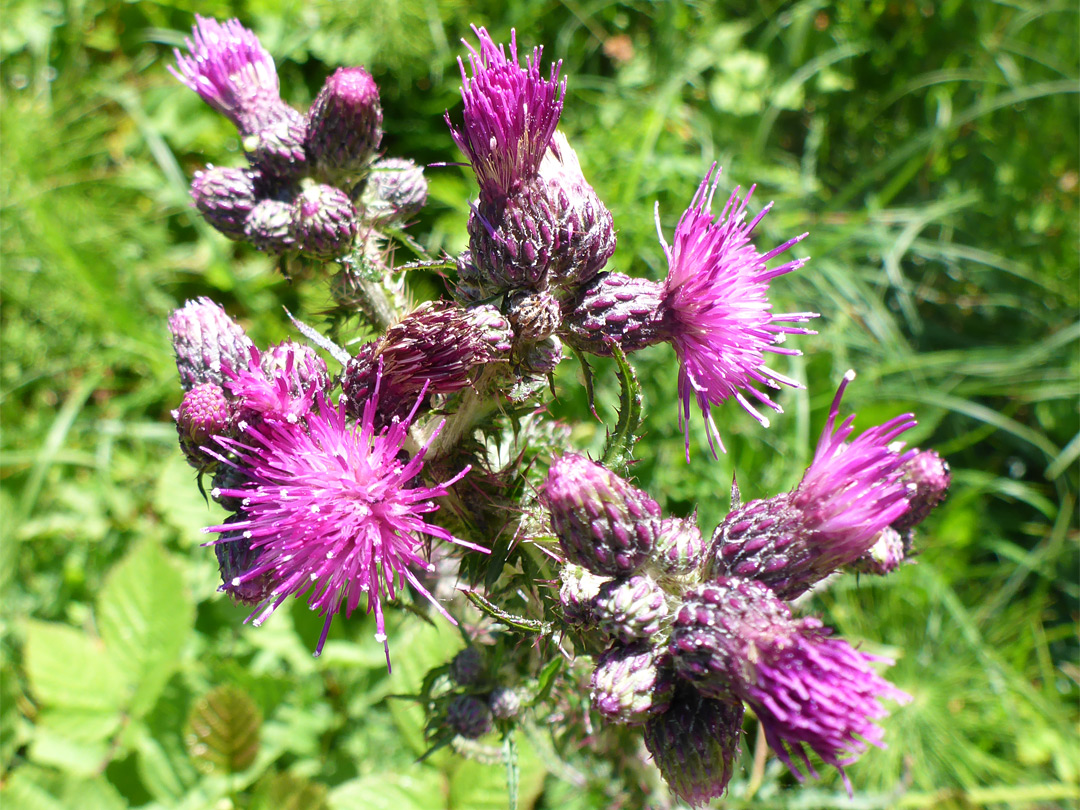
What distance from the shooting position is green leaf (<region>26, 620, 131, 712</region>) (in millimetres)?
2967

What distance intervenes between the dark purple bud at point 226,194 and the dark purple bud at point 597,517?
1.19 meters

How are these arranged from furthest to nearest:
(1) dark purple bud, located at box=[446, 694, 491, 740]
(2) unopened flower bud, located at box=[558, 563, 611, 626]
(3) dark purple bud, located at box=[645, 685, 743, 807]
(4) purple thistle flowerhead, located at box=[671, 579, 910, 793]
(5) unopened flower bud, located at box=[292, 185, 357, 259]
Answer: (1) dark purple bud, located at box=[446, 694, 491, 740], (5) unopened flower bud, located at box=[292, 185, 357, 259], (2) unopened flower bud, located at box=[558, 563, 611, 626], (3) dark purple bud, located at box=[645, 685, 743, 807], (4) purple thistle flowerhead, located at box=[671, 579, 910, 793]

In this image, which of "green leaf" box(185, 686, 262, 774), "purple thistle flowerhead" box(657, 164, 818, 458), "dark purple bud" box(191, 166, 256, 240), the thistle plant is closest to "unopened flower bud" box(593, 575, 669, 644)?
the thistle plant

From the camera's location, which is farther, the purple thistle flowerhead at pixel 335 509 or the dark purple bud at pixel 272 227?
the dark purple bud at pixel 272 227

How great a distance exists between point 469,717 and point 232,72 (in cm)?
197

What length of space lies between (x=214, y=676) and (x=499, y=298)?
2.49 meters

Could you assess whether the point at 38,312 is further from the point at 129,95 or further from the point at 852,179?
the point at 852,179

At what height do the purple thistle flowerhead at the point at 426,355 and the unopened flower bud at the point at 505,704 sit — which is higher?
the purple thistle flowerhead at the point at 426,355

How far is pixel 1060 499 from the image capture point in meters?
3.82

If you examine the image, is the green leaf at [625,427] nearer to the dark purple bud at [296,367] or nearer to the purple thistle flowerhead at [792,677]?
the purple thistle flowerhead at [792,677]

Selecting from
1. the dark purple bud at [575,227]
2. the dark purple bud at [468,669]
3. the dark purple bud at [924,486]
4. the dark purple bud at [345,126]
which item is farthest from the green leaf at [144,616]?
the dark purple bud at [924,486]

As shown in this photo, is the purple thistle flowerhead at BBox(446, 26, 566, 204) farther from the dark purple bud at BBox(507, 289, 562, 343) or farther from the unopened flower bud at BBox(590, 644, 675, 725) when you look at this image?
the unopened flower bud at BBox(590, 644, 675, 725)

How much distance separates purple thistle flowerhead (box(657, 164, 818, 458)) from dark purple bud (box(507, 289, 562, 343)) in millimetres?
306

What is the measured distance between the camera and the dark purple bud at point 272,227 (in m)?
1.86
